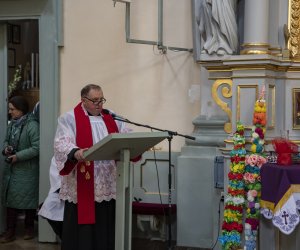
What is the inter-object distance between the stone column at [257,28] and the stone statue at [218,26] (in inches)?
5.5

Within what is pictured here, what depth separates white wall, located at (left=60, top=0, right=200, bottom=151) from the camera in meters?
5.76

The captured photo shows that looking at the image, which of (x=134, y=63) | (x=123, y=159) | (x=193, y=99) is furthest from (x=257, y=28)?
(x=123, y=159)

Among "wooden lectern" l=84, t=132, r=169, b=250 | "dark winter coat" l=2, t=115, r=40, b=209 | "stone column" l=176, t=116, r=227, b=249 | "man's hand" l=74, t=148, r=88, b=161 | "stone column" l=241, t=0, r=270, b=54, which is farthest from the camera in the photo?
"dark winter coat" l=2, t=115, r=40, b=209

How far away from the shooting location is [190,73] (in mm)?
5734

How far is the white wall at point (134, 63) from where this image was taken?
5.76 meters

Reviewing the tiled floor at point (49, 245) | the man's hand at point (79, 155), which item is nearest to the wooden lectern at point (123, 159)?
the man's hand at point (79, 155)

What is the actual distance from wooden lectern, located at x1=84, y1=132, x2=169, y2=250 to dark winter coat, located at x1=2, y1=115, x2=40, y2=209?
7.22 feet

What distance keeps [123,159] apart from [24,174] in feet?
7.97

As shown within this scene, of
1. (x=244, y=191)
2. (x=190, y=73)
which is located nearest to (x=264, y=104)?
(x=244, y=191)

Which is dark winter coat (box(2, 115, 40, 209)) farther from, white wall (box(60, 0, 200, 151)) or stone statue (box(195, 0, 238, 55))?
stone statue (box(195, 0, 238, 55))

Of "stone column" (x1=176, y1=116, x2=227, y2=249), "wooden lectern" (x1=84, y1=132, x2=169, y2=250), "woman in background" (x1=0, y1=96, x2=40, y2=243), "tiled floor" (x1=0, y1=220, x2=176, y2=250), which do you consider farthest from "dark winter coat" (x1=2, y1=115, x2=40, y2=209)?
"wooden lectern" (x1=84, y1=132, x2=169, y2=250)

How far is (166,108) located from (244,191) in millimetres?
1387

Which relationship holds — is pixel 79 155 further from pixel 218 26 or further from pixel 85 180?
pixel 218 26

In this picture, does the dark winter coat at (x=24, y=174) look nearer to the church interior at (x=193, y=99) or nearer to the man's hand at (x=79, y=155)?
the church interior at (x=193, y=99)
